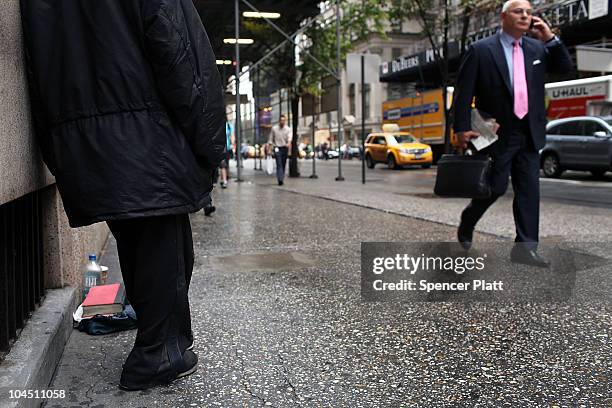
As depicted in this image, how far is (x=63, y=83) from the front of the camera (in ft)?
7.51

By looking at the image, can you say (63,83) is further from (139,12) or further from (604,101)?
(604,101)

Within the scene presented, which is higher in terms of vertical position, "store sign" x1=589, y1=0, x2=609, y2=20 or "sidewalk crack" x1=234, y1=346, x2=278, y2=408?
"store sign" x1=589, y1=0, x2=609, y2=20

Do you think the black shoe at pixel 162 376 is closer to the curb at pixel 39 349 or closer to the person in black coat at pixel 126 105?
the person in black coat at pixel 126 105

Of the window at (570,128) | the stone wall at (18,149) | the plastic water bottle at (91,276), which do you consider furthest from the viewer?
the window at (570,128)

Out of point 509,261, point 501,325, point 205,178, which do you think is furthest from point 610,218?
point 205,178

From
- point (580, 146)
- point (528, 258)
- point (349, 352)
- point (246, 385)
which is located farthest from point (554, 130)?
point (246, 385)

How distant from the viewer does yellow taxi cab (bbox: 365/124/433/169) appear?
92.9ft

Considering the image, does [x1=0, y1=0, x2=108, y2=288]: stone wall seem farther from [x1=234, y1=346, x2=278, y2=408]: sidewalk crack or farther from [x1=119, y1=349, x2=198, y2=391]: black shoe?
[x1=234, y1=346, x2=278, y2=408]: sidewalk crack

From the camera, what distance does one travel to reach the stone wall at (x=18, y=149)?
217 cm

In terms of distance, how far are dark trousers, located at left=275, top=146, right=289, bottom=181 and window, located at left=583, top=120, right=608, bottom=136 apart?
8.29 m

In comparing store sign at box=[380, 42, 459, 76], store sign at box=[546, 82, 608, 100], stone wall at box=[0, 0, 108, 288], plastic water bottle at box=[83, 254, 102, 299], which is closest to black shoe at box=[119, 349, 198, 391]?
stone wall at box=[0, 0, 108, 288]

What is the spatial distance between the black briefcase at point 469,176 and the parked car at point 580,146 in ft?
43.7

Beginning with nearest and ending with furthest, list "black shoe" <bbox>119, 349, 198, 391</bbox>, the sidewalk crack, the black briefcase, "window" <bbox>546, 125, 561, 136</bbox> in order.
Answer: the sidewalk crack < "black shoe" <bbox>119, 349, 198, 391</bbox> < the black briefcase < "window" <bbox>546, 125, 561, 136</bbox>

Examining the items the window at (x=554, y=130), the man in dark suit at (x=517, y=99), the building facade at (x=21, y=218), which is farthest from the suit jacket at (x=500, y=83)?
the window at (x=554, y=130)
